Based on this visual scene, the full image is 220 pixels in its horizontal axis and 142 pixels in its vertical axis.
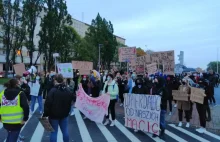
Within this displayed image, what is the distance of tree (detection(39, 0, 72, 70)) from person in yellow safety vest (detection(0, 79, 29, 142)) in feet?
105

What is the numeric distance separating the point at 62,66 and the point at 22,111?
27.3 feet

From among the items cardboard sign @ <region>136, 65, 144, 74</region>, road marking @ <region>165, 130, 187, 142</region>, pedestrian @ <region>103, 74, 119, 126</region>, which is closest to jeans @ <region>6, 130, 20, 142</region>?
road marking @ <region>165, 130, 187, 142</region>

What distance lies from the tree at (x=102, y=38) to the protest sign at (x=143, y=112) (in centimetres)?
4937

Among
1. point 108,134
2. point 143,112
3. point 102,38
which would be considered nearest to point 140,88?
point 143,112

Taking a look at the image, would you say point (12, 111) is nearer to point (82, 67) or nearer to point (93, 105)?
point (93, 105)

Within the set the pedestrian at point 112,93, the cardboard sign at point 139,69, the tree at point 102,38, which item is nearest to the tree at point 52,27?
the tree at point 102,38

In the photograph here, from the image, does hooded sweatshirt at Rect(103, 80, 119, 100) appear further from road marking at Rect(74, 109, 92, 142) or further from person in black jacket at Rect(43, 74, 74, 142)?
person in black jacket at Rect(43, 74, 74, 142)

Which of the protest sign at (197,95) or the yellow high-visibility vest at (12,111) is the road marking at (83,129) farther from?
the protest sign at (197,95)

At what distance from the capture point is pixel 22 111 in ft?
17.8

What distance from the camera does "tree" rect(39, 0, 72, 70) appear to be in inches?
1428

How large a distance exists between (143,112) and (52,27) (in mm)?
30501

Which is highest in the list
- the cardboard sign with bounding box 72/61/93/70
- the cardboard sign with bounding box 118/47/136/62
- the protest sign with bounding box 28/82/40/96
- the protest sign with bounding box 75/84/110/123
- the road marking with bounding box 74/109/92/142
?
the cardboard sign with bounding box 118/47/136/62

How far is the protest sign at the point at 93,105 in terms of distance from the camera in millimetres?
9719

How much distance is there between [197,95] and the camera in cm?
875
